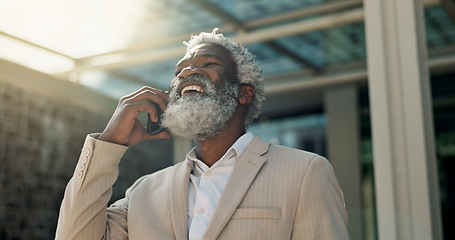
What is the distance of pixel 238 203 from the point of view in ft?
6.53

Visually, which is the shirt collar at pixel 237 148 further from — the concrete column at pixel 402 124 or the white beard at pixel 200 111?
the concrete column at pixel 402 124

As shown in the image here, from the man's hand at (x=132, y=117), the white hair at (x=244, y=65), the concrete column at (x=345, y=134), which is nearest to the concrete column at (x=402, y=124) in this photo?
the white hair at (x=244, y=65)

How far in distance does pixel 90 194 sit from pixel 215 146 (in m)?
0.58

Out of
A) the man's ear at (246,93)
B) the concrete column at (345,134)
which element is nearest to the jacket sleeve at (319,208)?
the man's ear at (246,93)

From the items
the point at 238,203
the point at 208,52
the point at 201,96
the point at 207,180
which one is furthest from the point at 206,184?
the point at 208,52

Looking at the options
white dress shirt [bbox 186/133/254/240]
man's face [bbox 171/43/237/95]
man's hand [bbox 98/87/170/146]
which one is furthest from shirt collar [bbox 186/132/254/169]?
man's face [bbox 171/43/237/95]

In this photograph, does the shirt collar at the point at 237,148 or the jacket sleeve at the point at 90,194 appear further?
the shirt collar at the point at 237,148

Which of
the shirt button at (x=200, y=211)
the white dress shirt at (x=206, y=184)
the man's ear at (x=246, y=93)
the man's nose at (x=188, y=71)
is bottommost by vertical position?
the shirt button at (x=200, y=211)

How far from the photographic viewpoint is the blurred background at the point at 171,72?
2.98 meters

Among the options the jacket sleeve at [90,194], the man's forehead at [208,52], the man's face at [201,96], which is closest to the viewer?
the jacket sleeve at [90,194]

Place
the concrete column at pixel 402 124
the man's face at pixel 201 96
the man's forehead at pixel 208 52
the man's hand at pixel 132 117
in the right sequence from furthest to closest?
the concrete column at pixel 402 124, the man's forehead at pixel 208 52, the man's face at pixel 201 96, the man's hand at pixel 132 117

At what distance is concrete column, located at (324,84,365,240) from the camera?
5525mm

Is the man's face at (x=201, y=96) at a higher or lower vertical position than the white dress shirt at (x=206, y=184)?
higher

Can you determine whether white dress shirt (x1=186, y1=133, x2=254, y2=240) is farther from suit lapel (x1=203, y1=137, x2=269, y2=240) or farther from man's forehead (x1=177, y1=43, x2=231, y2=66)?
man's forehead (x1=177, y1=43, x2=231, y2=66)
